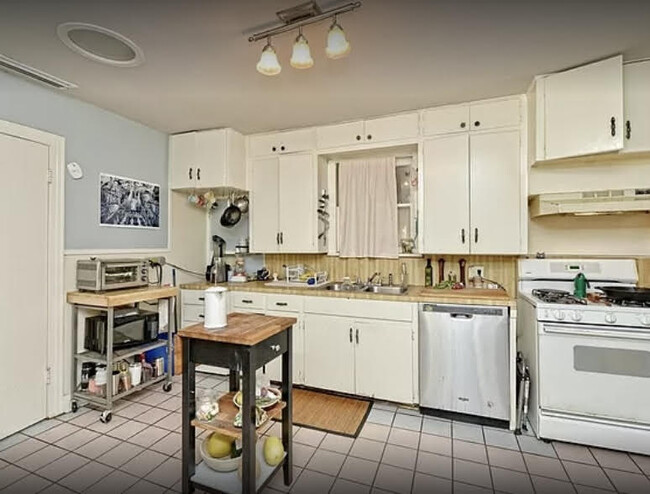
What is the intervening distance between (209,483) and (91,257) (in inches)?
81.0

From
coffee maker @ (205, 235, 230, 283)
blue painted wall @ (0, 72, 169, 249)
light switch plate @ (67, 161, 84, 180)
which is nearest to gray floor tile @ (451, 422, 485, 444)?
coffee maker @ (205, 235, 230, 283)

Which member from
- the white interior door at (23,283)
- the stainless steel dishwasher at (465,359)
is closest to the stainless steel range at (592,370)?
the stainless steel dishwasher at (465,359)

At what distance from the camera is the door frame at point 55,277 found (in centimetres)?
252

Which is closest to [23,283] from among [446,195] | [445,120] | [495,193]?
[446,195]

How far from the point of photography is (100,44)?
1.98 metres

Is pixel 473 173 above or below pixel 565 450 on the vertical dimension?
above

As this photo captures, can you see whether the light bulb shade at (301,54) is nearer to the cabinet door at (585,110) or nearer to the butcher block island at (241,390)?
the butcher block island at (241,390)

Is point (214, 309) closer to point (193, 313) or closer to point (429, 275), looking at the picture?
point (193, 313)

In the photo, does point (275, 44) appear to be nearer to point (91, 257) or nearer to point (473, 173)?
point (473, 173)

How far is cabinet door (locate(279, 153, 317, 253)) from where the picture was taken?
331 cm

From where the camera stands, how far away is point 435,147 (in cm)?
286

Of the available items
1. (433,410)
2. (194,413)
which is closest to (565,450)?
(433,410)

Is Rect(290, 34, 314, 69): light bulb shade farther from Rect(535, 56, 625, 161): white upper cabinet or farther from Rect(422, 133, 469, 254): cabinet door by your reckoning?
Rect(535, 56, 625, 161): white upper cabinet

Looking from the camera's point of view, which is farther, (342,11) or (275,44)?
(275,44)
